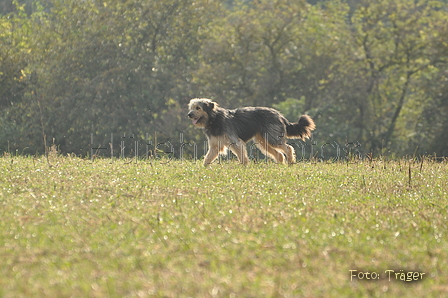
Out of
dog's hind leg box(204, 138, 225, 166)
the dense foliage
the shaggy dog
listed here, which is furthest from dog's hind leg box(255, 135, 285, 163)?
the dense foliage

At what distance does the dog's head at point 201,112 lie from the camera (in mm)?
14117

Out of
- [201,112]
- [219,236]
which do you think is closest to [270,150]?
[201,112]

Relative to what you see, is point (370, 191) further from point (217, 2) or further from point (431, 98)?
point (217, 2)

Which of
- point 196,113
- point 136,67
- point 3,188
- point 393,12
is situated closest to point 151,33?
point 136,67

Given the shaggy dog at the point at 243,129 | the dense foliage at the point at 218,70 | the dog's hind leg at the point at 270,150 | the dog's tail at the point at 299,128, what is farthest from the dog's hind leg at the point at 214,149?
the dense foliage at the point at 218,70

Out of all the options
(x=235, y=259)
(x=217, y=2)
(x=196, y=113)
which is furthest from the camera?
(x=217, y=2)

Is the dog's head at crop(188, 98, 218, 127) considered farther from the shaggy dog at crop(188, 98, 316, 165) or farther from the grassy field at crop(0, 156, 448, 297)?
the grassy field at crop(0, 156, 448, 297)

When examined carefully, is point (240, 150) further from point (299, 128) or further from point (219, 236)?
point (219, 236)

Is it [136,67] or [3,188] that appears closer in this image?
[3,188]

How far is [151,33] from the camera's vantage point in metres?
30.9

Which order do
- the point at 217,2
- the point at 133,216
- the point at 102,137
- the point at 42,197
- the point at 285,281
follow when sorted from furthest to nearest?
the point at 217,2, the point at 102,137, the point at 42,197, the point at 133,216, the point at 285,281

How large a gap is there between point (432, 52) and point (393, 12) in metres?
2.68

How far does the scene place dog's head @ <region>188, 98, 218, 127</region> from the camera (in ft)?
46.3

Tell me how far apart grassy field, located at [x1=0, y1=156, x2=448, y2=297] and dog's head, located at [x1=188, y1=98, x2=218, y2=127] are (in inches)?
117
